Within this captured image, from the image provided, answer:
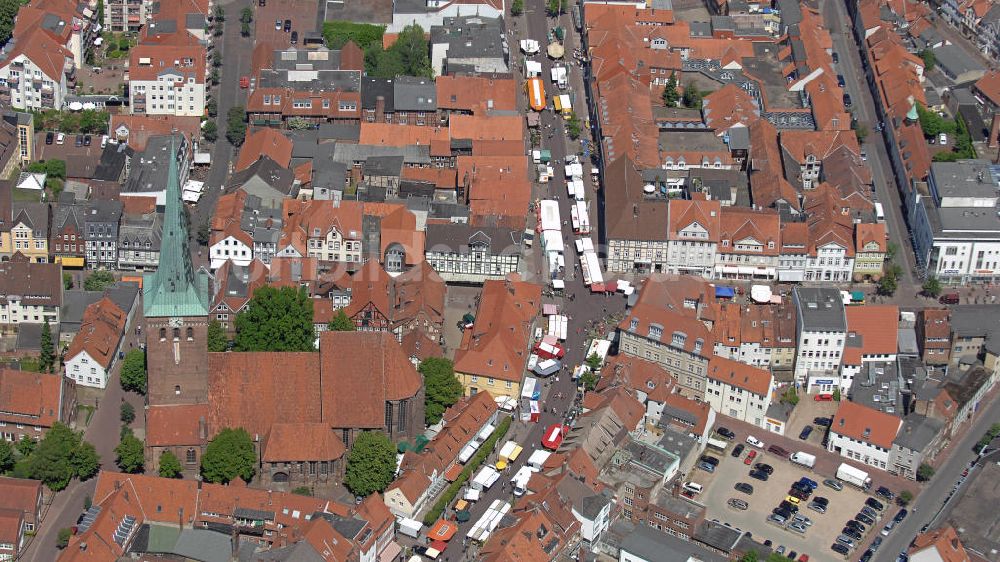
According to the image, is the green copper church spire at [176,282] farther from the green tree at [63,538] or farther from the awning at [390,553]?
the awning at [390,553]

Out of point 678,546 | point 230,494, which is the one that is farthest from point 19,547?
point 678,546

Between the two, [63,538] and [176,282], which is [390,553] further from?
→ [176,282]

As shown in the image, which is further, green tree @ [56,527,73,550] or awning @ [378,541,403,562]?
green tree @ [56,527,73,550]

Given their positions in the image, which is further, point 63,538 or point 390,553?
point 63,538

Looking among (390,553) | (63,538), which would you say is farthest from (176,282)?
(390,553)

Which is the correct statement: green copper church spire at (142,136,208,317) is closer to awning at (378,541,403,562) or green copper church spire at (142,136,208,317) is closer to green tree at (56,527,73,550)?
green tree at (56,527,73,550)

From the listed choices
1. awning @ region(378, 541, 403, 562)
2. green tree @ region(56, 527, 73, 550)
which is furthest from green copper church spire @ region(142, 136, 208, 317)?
awning @ region(378, 541, 403, 562)

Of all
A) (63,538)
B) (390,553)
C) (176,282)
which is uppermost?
(176,282)

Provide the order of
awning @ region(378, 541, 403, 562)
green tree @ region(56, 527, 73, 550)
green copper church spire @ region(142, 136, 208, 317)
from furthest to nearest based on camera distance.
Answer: green tree @ region(56, 527, 73, 550), awning @ region(378, 541, 403, 562), green copper church spire @ region(142, 136, 208, 317)

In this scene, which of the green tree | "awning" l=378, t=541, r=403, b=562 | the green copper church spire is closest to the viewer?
the green copper church spire
